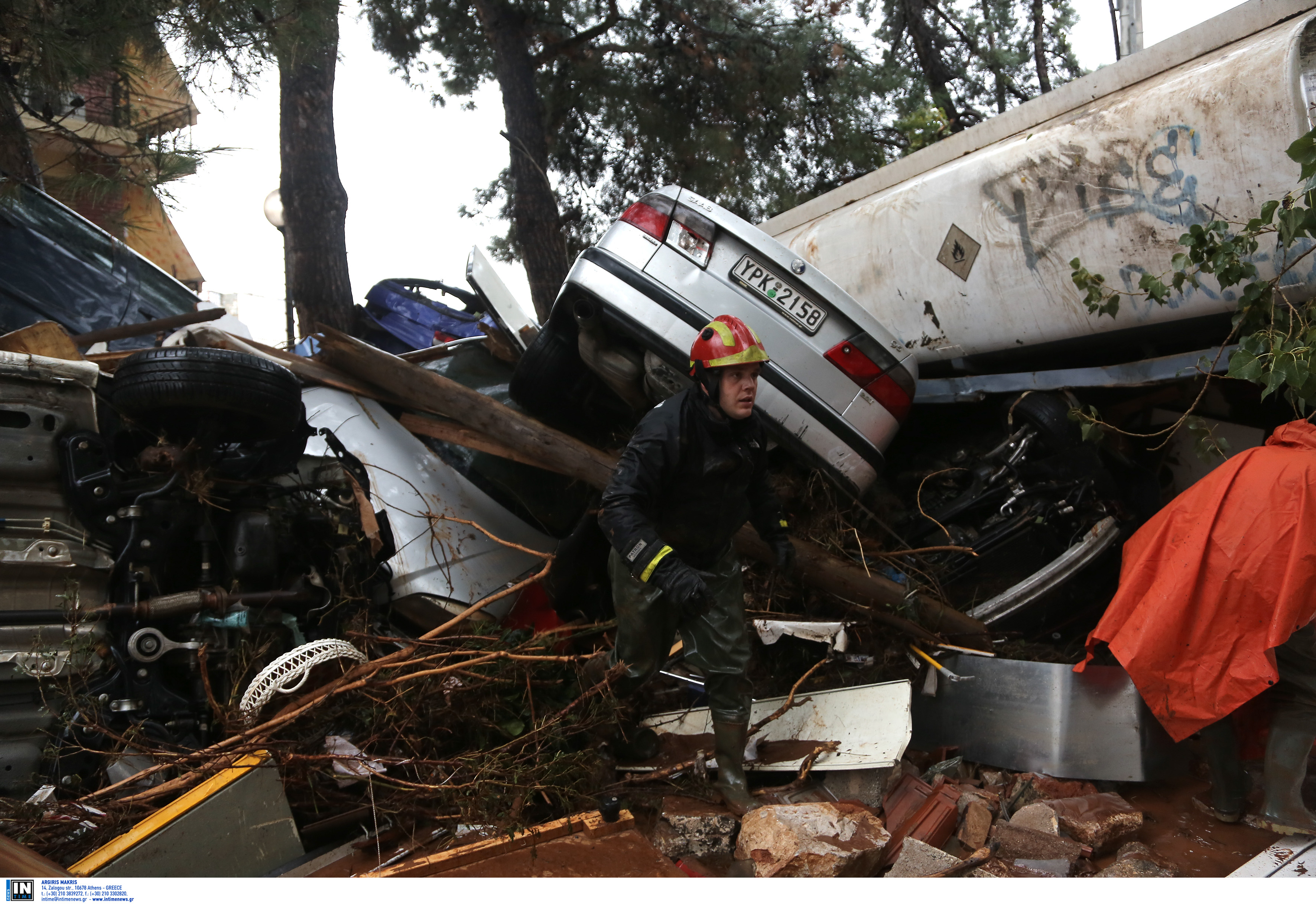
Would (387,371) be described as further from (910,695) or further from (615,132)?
(615,132)

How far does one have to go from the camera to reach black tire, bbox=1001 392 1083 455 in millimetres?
4020

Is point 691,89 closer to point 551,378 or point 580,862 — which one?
point 551,378

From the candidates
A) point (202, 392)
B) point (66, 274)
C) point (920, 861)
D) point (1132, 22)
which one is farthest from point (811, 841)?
point (1132, 22)

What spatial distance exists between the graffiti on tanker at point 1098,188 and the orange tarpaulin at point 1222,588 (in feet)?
3.41

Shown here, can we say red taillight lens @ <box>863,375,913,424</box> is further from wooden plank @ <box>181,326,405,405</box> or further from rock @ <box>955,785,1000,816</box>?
wooden plank @ <box>181,326,405,405</box>

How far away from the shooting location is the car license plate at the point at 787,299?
4105 millimetres

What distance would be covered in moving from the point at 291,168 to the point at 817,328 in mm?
5653

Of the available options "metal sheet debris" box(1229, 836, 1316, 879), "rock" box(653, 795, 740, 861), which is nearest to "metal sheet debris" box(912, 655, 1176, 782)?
"metal sheet debris" box(1229, 836, 1316, 879)

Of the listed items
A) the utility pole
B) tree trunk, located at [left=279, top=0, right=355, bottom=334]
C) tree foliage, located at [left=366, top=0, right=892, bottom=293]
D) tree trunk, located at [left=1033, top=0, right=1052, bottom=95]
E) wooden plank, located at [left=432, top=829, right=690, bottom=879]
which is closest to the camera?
wooden plank, located at [left=432, top=829, right=690, bottom=879]

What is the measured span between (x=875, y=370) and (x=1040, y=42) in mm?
8640

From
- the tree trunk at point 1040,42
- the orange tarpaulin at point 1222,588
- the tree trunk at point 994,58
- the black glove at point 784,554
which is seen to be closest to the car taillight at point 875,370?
the black glove at point 784,554

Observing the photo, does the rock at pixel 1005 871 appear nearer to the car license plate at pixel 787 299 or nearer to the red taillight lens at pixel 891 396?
the red taillight lens at pixel 891 396

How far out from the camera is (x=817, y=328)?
4.11m

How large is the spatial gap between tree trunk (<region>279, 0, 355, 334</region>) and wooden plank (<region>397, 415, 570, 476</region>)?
3.34 metres
